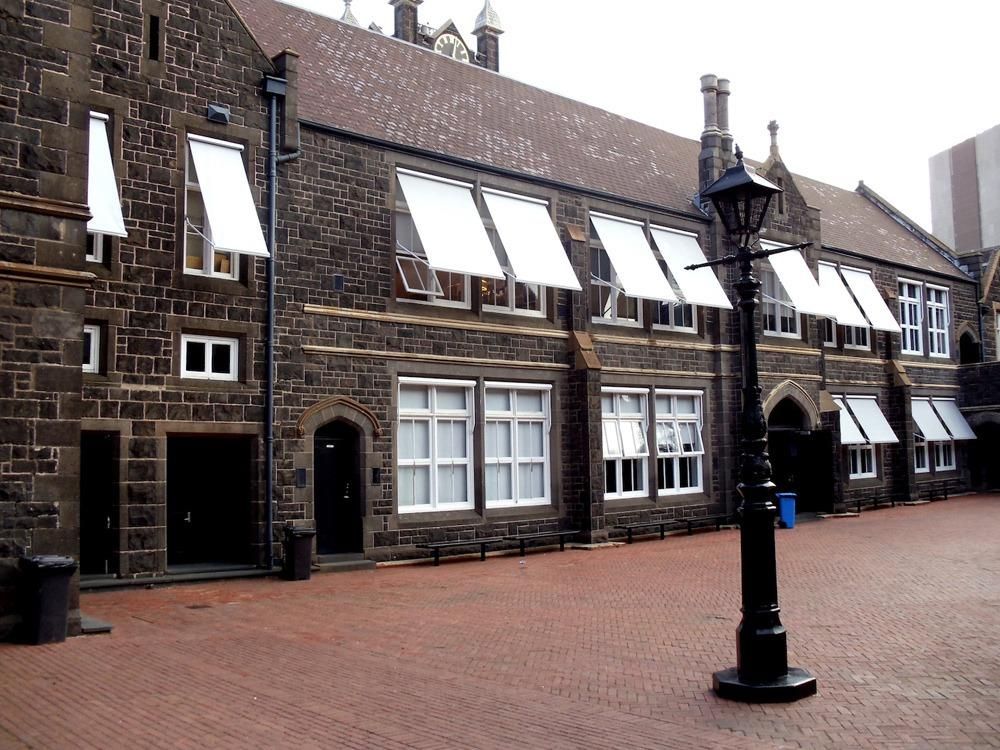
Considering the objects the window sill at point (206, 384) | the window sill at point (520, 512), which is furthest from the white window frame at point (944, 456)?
the window sill at point (206, 384)

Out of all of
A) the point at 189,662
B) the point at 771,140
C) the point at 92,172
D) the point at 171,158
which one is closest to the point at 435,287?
the point at 171,158

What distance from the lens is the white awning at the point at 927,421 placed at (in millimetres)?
33156

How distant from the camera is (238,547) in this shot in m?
16.4

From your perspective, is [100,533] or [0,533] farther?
[100,533]

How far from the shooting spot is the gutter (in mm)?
16141

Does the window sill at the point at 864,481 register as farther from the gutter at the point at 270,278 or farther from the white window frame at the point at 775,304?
the gutter at the point at 270,278

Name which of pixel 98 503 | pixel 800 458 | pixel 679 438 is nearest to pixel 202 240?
pixel 98 503

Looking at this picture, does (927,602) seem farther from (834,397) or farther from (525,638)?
(834,397)

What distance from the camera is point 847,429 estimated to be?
95.5ft

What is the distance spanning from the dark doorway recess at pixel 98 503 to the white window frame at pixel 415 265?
6.32 meters

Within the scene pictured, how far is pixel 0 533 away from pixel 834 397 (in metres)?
25.3

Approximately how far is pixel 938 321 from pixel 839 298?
9.01 meters

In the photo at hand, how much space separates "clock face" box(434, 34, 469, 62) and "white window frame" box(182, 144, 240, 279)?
3956 centimetres

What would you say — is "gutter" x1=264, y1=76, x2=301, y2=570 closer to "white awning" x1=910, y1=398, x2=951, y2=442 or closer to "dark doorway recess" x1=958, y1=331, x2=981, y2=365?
"white awning" x1=910, y1=398, x2=951, y2=442
